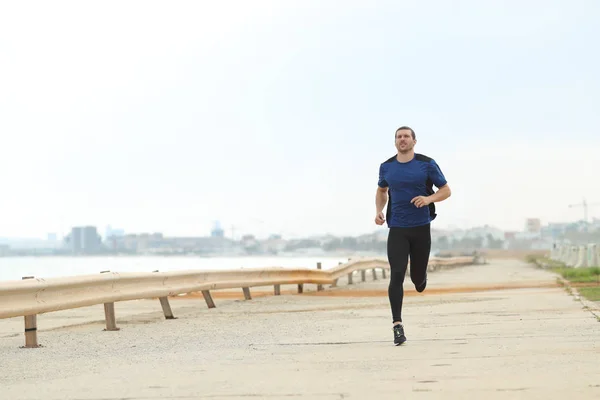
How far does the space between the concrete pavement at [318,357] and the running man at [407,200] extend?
76cm

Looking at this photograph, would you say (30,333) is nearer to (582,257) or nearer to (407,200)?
(407,200)

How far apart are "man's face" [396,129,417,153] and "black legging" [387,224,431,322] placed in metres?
0.73

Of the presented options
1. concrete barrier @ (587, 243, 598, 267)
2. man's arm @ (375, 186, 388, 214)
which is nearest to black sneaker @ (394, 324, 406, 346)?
man's arm @ (375, 186, 388, 214)

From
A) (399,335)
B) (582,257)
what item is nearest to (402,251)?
(399,335)

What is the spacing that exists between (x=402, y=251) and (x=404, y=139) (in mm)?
1014

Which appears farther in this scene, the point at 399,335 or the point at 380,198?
the point at 380,198

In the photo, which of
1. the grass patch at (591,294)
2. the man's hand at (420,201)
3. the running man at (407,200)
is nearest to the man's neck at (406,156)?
the running man at (407,200)

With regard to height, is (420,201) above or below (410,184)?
below

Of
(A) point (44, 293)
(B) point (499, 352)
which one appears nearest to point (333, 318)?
(A) point (44, 293)

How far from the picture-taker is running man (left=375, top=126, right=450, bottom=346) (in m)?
10.0

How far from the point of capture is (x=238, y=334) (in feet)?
38.4

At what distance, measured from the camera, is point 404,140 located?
32.8 feet

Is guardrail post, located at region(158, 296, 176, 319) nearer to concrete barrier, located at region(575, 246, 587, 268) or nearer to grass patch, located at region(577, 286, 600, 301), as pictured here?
grass patch, located at region(577, 286, 600, 301)

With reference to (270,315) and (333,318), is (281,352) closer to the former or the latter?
(333,318)
